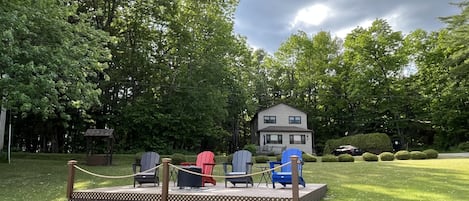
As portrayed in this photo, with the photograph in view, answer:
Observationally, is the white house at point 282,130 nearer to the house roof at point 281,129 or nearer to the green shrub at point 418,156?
the house roof at point 281,129

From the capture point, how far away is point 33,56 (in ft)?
35.8

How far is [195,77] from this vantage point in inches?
1047

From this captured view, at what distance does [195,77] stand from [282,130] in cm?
1243

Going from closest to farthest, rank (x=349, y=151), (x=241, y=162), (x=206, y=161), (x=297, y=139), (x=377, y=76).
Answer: (x=241, y=162) < (x=206, y=161) < (x=349, y=151) < (x=297, y=139) < (x=377, y=76)

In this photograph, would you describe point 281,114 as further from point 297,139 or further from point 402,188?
point 402,188

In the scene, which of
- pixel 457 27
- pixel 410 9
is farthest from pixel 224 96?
pixel 457 27

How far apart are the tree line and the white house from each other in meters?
2.25

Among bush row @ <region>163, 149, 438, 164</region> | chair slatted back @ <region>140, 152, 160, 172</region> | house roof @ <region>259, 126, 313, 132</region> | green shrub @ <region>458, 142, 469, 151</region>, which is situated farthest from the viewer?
house roof @ <region>259, 126, 313, 132</region>

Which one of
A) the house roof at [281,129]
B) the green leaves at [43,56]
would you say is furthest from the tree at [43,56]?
→ the house roof at [281,129]

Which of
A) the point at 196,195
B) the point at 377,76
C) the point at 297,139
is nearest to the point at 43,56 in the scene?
the point at 196,195

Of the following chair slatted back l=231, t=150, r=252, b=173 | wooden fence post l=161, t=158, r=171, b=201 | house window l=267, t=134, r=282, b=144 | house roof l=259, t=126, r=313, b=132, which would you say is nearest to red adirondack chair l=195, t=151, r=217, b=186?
chair slatted back l=231, t=150, r=252, b=173

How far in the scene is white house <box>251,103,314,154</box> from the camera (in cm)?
3538

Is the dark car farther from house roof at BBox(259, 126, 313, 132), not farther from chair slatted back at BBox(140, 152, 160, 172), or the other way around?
chair slatted back at BBox(140, 152, 160, 172)

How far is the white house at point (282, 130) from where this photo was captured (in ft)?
116
